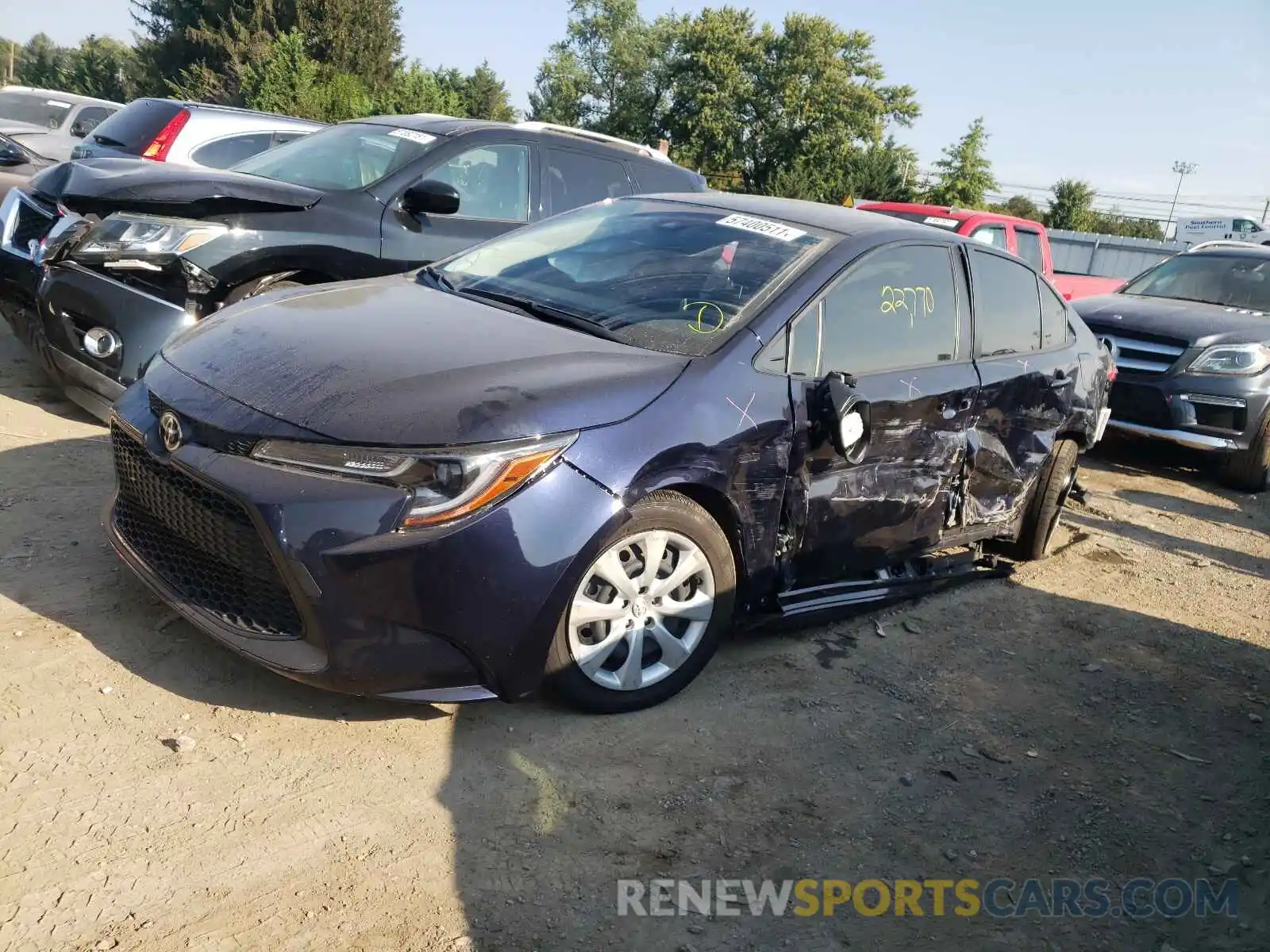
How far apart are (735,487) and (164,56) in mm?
46094

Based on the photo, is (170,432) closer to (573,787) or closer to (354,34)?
(573,787)

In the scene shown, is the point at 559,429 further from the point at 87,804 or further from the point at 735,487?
the point at 87,804

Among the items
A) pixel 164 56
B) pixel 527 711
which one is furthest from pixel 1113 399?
pixel 164 56

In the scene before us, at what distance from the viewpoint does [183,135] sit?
729 centimetres

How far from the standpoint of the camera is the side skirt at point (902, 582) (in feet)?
13.2

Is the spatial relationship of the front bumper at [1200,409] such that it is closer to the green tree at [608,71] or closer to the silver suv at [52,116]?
the silver suv at [52,116]

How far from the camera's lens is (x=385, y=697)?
2902 millimetres

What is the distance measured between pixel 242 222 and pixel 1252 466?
7452 mm

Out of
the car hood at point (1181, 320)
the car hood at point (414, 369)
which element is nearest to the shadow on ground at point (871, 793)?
the car hood at point (414, 369)

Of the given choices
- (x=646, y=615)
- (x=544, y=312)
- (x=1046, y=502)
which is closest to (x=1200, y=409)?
(x=1046, y=502)

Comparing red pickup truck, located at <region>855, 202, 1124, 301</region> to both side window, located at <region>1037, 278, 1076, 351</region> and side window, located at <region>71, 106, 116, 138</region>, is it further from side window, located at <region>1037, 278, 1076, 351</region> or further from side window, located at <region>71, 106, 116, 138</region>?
side window, located at <region>71, 106, 116, 138</region>

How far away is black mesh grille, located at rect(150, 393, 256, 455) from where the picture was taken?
286cm

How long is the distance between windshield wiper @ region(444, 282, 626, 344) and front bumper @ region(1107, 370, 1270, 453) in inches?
241

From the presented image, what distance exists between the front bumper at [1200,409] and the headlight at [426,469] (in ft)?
22.5
